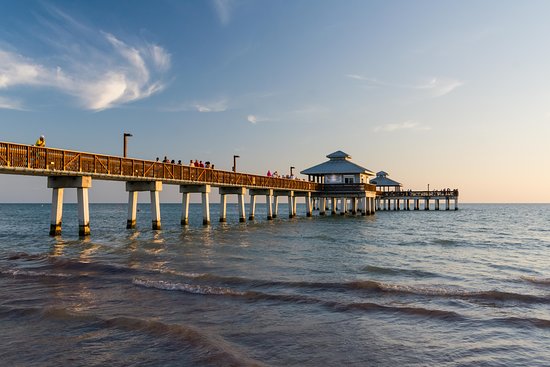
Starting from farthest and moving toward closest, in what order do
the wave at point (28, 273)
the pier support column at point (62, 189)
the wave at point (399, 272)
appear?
the pier support column at point (62, 189) < the wave at point (399, 272) < the wave at point (28, 273)

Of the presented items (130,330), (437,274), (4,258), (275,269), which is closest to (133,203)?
(4,258)

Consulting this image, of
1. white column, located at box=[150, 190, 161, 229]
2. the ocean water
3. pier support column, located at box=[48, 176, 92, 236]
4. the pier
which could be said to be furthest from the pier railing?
the ocean water

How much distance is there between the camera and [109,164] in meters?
27.3

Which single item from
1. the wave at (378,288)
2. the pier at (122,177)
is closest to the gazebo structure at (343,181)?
the pier at (122,177)

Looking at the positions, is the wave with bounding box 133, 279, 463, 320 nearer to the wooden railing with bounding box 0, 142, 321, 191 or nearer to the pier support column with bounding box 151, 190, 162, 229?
the wooden railing with bounding box 0, 142, 321, 191

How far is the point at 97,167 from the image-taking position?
26375 mm

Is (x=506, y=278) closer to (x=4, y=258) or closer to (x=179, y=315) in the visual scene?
(x=179, y=315)

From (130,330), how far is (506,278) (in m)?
11.9

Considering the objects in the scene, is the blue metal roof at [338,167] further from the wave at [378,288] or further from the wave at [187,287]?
the wave at [187,287]

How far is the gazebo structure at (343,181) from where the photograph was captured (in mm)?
60875

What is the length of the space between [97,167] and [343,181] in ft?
142

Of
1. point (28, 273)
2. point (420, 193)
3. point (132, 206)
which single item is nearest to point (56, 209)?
point (132, 206)

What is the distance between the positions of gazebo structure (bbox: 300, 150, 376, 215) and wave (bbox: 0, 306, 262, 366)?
174ft

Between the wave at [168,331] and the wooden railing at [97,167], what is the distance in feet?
47.0
